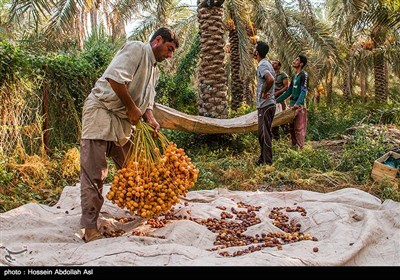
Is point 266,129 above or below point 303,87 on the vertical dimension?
below

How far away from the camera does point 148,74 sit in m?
3.52

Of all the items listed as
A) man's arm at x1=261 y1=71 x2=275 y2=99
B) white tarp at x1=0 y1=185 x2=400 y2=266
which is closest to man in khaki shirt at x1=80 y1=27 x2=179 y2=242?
white tarp at x1=0 y1=185 x2=400 y2=266

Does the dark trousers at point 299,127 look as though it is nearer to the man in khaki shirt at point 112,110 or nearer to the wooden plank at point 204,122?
the wooden plank at point 204,122

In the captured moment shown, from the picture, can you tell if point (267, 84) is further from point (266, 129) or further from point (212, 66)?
point (212, 66)

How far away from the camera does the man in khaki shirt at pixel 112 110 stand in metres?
3.35

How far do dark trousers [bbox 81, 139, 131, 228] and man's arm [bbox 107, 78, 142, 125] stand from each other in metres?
0.34

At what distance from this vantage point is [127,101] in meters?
3.30

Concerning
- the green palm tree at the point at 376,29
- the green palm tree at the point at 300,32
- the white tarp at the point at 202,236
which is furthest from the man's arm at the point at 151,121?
the green palm tree at the point at 300,32

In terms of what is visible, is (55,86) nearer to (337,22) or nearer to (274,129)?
(274,129)

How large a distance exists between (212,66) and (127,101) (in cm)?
537

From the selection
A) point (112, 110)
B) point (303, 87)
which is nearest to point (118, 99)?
point (112, 110)

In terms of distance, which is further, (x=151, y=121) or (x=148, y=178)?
(x=151, y=121)

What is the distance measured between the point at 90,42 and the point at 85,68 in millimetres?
2143
